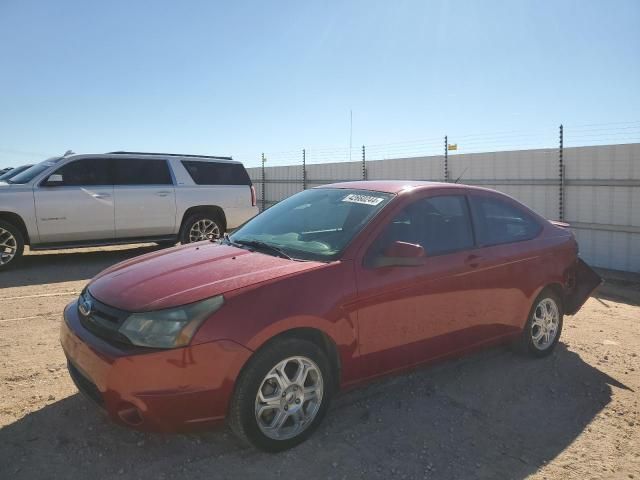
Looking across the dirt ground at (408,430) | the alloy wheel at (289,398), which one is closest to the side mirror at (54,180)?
the dirt ground at (408,430)

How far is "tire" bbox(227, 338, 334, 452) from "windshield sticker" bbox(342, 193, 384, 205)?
1.22 m

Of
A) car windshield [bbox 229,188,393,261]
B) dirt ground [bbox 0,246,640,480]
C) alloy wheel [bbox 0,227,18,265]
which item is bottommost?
dirt ground [bbox 0,246,640,480]

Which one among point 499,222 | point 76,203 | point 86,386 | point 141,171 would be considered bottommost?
point 86,386

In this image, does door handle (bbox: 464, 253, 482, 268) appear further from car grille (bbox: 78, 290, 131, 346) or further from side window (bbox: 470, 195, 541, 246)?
car grille (bbox: 78, 290, 131, 346)

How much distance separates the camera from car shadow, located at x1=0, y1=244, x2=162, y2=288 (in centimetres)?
790

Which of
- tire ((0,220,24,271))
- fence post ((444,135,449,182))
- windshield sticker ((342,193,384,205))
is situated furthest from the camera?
fence post ((444,135,449,182))

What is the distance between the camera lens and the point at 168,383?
272cm

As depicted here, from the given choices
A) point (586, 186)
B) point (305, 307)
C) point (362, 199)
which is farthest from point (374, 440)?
point (586, 186)

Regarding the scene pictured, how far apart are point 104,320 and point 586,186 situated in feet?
30.5

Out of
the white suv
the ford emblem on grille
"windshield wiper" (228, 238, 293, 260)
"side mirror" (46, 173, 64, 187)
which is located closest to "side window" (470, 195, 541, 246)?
"windshield wiper" (228, 238, 293, 260)

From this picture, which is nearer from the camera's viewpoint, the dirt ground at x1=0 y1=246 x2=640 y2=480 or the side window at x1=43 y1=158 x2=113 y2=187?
the dirt ground at x1=0 y1=246 x2=640 y2=480

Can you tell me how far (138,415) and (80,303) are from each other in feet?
3.40

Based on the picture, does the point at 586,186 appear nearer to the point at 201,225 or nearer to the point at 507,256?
the point at 507,256

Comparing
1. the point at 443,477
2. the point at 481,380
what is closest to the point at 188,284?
A: the point at 443,477
